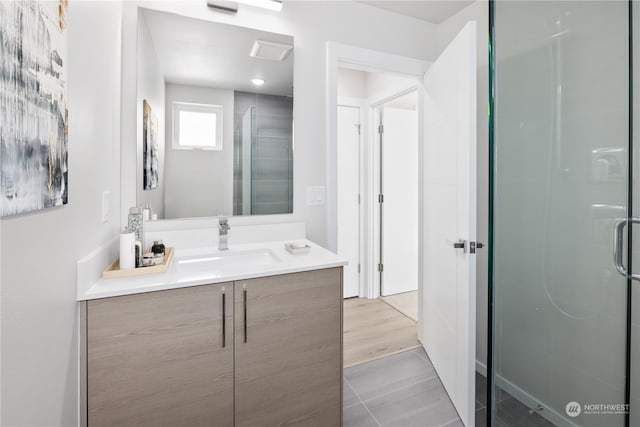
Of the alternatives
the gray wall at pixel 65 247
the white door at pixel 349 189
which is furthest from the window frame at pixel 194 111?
the white door at pixel 349 189

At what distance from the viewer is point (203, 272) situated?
127 cm

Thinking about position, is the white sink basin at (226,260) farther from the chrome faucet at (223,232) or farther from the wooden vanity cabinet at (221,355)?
the wooden vanity cabinet at (221,355)

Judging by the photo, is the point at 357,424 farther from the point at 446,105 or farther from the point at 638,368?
the point at 446,105

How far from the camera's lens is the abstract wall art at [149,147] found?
160cm

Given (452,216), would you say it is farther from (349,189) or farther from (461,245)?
(349,189)

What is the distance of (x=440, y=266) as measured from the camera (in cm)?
200

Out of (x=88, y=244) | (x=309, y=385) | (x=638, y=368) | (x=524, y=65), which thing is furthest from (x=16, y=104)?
(x=638, y=368)

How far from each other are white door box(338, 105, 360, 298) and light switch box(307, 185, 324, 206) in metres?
1.18

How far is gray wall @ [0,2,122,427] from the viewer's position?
66cm

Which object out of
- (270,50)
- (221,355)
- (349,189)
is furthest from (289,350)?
(349,189)

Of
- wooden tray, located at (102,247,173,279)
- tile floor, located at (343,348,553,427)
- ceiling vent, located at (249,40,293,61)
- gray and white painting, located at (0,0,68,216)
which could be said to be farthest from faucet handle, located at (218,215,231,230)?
tile floor, located at (343,348,553,427)

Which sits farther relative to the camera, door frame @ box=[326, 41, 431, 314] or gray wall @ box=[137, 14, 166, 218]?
door frame @ box=[326, 41, 431, 314]

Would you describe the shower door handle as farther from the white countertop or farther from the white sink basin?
the white sink basin

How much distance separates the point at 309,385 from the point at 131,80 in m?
1.67
